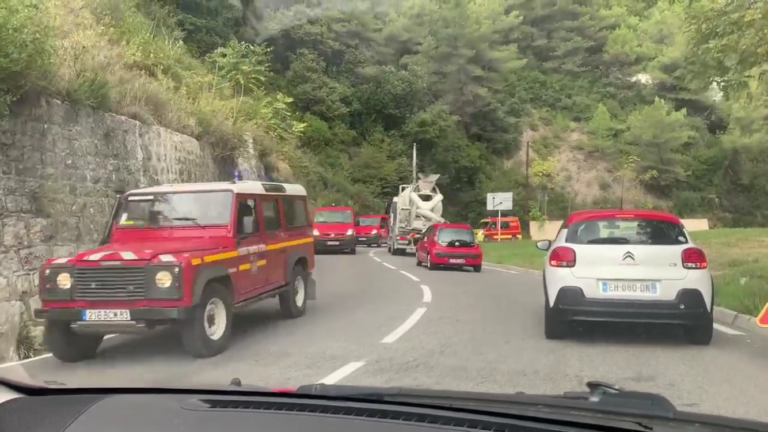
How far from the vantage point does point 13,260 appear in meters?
11.4

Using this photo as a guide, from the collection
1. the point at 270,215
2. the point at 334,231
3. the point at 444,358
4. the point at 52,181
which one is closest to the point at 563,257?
the point at 444,358

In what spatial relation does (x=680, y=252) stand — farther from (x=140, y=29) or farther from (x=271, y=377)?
(x=140, y=29)

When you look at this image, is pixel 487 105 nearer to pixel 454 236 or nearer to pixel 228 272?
pixel 454 236

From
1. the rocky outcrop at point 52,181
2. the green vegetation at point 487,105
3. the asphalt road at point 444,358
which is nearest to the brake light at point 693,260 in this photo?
the asphalt road at point 444,358

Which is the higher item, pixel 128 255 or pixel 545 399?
pixel 128 255

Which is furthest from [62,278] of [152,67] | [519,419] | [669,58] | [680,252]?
[669,58]

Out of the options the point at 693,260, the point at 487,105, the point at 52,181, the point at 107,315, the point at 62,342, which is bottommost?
the point at 62,342

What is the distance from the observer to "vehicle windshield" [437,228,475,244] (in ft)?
72.4

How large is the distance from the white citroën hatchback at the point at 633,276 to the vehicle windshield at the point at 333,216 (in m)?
22.6

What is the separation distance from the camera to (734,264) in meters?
19.1

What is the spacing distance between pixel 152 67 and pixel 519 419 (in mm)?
21094

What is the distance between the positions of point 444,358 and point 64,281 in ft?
13.4

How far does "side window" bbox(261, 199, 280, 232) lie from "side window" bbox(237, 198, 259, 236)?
0.31 meters

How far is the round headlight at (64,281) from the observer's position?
24.6ft
